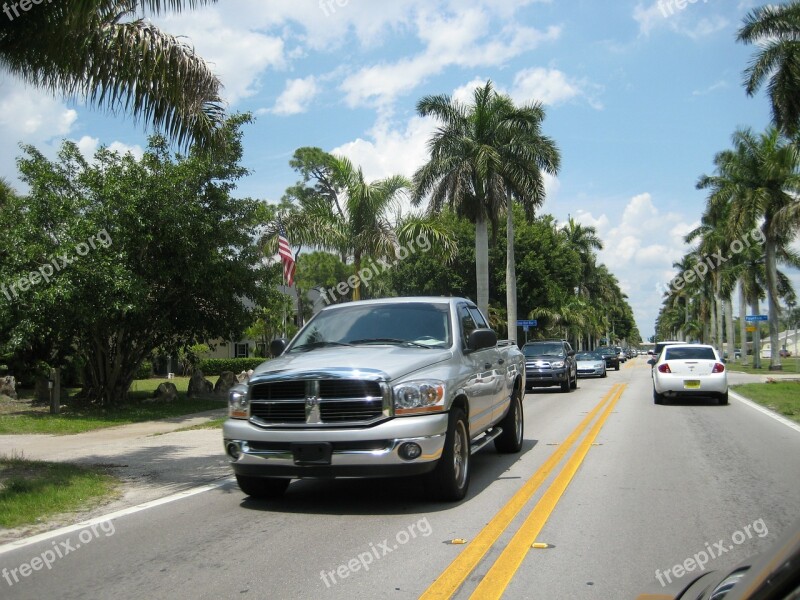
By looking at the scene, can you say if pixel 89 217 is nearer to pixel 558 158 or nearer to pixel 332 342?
pixel 332 342

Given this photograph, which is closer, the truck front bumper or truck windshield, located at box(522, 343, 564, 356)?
the truck front bumper

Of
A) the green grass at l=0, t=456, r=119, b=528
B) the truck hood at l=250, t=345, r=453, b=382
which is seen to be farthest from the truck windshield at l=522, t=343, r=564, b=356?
the truck hood at l=250, t=345, r=453, b=382

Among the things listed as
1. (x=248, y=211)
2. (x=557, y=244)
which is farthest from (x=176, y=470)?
(x=557, y=244)

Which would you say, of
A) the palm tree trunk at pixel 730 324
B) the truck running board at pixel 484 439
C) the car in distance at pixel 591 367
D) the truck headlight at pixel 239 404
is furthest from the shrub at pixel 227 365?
the palm tree trunk at pixel 730 324

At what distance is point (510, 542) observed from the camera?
5.78m

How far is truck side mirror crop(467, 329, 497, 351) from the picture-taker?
803cm

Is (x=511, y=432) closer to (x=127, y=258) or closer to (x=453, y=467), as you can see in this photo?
(x=453, y=467)

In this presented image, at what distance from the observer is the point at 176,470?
9.80 metres

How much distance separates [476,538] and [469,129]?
2815cm

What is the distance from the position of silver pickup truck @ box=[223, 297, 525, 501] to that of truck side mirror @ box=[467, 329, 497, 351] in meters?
0.01

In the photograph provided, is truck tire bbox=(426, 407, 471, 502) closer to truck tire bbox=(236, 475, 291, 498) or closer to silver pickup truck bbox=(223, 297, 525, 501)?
silver pickup truck bbox=(223, 297, 525, 501)

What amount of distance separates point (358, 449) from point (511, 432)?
4253 mm

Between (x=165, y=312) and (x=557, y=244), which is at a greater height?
(x=557, y=244)

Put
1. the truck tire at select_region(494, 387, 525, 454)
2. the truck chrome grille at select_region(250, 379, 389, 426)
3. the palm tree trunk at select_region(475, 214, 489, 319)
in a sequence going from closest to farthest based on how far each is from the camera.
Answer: the truck chrome grille at select_region(250, 379, 389, 426) < the truck tire at select_region(494, 387, 525, 454) < the palm tree trunk at select_region(475, 214, 489, 319)
